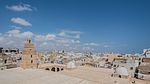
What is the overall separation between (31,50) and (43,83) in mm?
11813

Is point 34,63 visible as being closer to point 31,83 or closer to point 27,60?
point 27,60

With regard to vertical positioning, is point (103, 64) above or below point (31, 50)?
below

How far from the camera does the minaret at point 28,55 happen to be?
25672mm

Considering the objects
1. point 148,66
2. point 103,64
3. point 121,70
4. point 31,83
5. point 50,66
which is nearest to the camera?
point 31,83

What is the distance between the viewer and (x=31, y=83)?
49.3 feet

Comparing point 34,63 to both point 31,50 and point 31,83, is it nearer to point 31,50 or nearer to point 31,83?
point 31,50

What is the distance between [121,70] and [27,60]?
46.6ft

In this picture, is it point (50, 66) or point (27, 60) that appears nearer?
point (27, 60)

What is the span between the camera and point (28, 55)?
26.0 meters

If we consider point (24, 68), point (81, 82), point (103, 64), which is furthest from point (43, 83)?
point (103, 64)

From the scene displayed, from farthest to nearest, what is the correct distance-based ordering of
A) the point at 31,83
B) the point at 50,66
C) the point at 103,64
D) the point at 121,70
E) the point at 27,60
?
the point at 103,64
the point at 50,66
the point at 27,60
the point at 121,70
the point at 31,83

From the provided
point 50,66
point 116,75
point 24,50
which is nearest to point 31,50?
point 24,50

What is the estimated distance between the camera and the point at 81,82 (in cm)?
1577

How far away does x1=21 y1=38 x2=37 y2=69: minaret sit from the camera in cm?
2567
